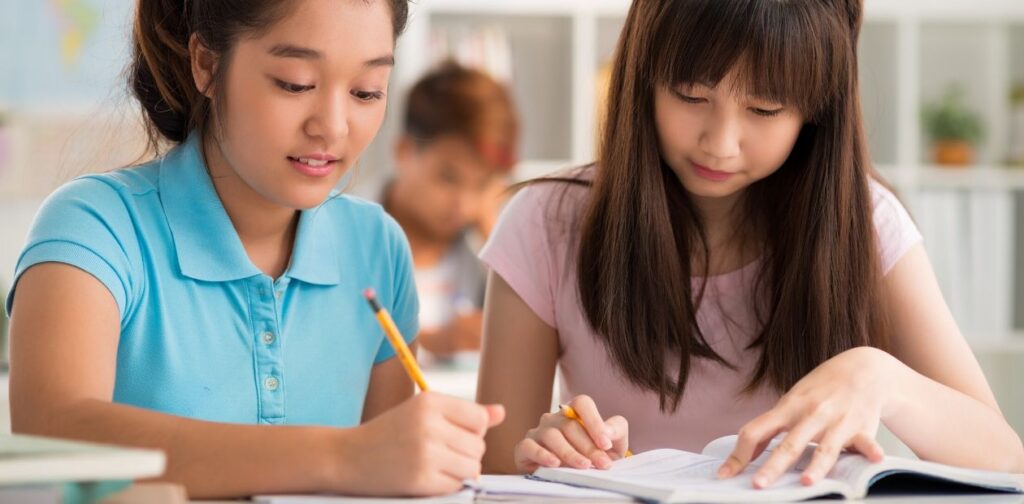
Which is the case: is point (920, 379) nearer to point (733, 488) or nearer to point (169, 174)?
point (733, 488)

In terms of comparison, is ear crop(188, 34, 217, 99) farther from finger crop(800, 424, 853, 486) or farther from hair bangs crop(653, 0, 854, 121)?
finger crop(800, 424, 853, 486)

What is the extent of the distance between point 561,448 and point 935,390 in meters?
0.39

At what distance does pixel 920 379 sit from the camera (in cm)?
124

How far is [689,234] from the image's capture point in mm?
1553

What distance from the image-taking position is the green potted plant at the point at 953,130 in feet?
12.8

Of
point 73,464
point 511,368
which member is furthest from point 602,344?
point 73,464

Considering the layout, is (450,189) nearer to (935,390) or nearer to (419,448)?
(935,390)

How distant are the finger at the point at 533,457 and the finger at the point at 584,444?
0.02 metres

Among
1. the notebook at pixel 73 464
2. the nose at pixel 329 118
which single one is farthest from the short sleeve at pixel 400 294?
the notebook at pixel 73 464

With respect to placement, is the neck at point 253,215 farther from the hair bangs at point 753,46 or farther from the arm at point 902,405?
the arm at point 902,405

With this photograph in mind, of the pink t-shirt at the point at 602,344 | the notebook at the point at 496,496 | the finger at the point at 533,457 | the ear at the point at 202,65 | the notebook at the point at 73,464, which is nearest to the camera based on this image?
the notebook at the point at 73,464

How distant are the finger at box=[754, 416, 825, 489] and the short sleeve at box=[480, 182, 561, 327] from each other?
1.71ft

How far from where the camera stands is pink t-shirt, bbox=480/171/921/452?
152 centimetres

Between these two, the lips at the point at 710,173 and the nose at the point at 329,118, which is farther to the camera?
the lips at the point at 710,173
